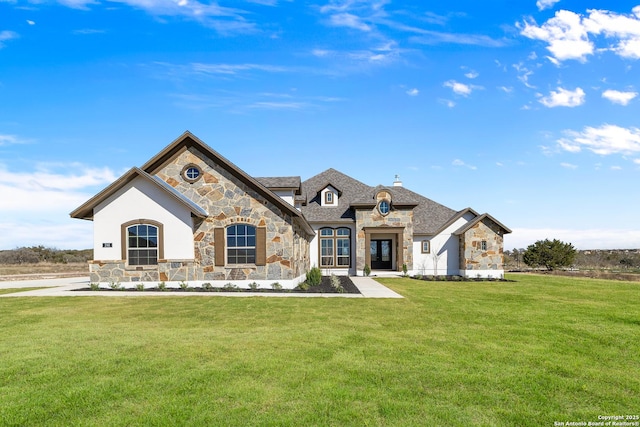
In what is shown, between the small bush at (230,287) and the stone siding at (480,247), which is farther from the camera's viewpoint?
the stone siding at (480,247)

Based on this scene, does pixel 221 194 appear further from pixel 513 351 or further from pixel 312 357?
pixel 513 351

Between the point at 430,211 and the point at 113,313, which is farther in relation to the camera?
the point at 430,211

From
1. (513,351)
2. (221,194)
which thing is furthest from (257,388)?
(221,194)

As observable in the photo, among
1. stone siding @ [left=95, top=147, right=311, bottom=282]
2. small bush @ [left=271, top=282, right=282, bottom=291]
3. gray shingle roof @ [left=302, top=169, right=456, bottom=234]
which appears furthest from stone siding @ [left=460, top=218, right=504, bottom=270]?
small bush @ [left=271, top=282, right=282, bottom=291]

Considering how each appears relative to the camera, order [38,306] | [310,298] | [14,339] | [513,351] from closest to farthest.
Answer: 1. [513,351]
2. [14,339]
3. [38,306]
4. [310,298]

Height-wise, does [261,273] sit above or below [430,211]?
below

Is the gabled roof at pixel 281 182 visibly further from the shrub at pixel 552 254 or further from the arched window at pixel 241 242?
the shrub at pixel 552 254

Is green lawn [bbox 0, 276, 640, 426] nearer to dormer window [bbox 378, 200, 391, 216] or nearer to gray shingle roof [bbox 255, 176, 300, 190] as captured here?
gray shingle roof [bbox 255, 176, 300, 190]

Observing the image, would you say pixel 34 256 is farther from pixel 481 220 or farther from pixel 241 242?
pixel 481 220

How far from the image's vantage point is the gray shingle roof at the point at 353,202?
27.2 m

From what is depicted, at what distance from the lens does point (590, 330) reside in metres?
9.31

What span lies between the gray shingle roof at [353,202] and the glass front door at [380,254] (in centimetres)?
385

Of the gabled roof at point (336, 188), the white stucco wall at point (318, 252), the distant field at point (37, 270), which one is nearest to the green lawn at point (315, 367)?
the white stucco wall at point (318, 252)

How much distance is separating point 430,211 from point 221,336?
24.0 m
